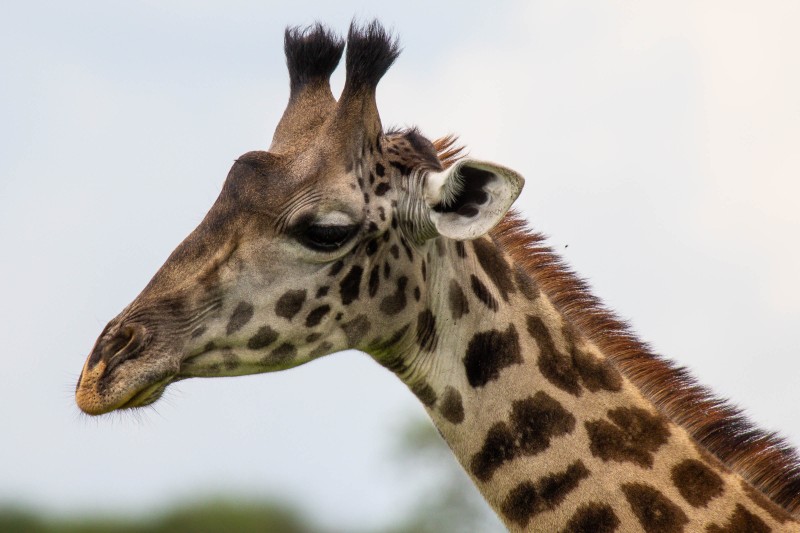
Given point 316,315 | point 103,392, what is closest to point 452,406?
point 316,315

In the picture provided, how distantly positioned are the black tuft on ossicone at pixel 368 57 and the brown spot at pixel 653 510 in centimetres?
319

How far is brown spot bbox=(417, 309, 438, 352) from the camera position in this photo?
8.80 meters

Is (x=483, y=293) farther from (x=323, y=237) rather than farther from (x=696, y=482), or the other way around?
(x=696, y=482)

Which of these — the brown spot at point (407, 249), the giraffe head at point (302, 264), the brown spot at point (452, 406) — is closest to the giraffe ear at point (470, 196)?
the giraffe head at point (302, 264)

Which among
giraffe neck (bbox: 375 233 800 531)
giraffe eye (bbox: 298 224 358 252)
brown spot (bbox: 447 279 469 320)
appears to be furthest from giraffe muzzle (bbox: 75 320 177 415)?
brown spot (bbox: 447 279 469 320)

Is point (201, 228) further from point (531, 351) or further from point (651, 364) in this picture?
point (651, 364)

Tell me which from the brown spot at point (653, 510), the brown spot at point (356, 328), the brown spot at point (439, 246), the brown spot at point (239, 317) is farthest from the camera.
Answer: the brown spot at point (439, 246)

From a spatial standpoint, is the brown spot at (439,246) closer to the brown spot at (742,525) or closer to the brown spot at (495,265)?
the brown spot at (495,265)

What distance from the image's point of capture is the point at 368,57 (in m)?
9.30

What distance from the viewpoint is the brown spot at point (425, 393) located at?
28.6ft

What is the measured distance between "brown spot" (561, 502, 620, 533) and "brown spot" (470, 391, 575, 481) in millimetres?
453

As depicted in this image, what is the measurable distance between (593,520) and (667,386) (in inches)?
44.4

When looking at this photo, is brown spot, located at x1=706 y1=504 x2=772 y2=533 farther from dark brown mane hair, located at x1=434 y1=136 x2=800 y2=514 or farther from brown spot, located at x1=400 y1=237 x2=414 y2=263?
brown spot, located at x1=400 y1=237 x2=414 y2=263

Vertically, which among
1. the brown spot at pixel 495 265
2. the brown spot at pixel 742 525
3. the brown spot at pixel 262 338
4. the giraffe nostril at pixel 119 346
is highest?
the giraffe nostril at pixel 119 346
